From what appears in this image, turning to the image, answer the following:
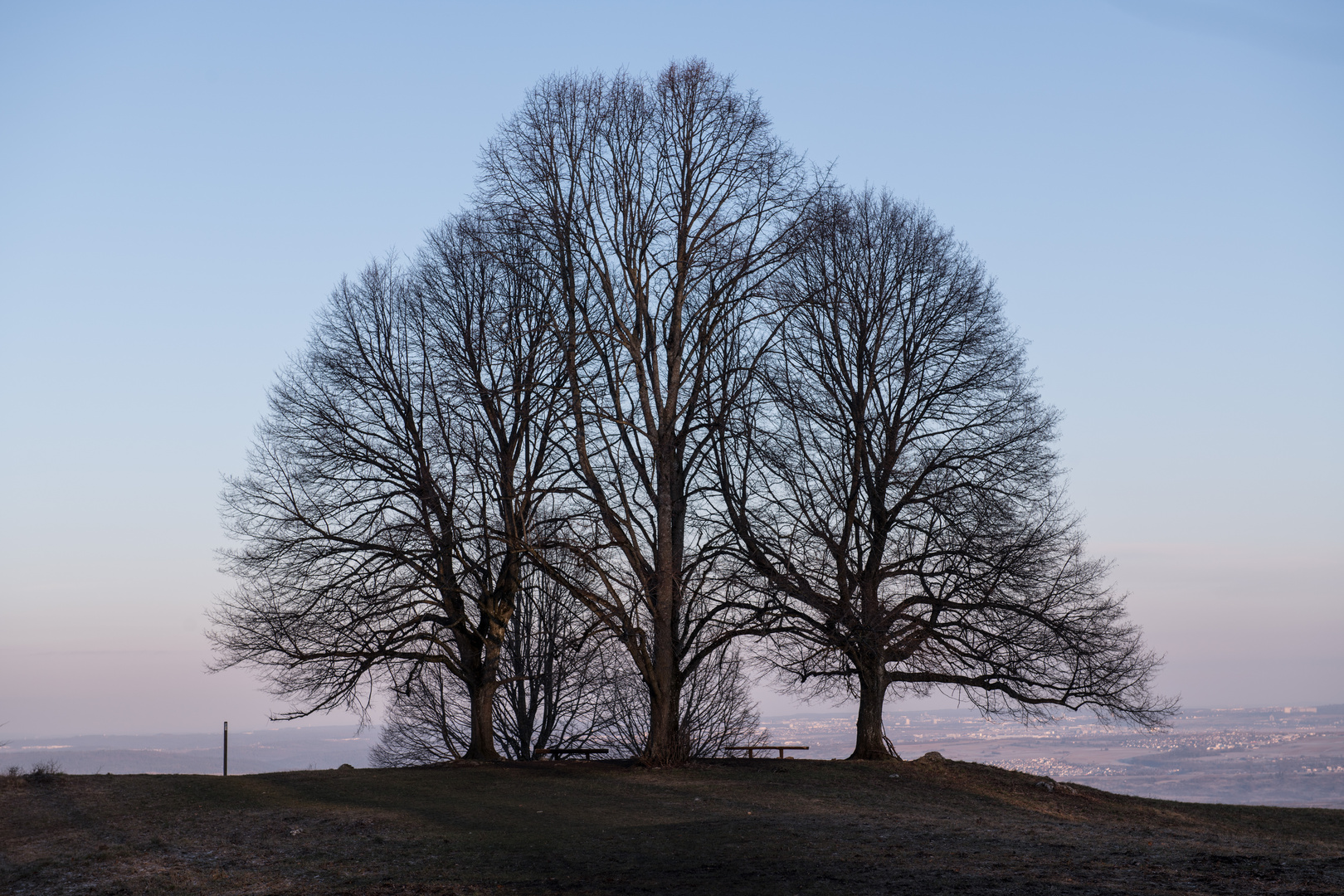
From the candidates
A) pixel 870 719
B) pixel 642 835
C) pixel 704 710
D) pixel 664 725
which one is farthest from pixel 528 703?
pixel 642 835

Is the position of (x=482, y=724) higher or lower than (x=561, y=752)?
higher

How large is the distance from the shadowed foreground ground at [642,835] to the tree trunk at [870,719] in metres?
1.12

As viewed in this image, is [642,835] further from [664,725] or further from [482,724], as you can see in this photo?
[482,724]

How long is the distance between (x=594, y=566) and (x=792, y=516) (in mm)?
5068

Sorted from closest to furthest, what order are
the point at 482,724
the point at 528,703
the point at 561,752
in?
the point at 482,724 < the point at 561,752 < the point at 528,703

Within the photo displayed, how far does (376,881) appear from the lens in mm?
11898

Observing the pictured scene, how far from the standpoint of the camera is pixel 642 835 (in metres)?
14.6

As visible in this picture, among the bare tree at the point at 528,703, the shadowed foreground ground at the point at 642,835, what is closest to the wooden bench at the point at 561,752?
the bare tree at the point at 528,703

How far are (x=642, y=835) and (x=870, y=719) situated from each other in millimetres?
10900

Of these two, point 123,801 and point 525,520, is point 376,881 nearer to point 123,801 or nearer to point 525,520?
point 123,801

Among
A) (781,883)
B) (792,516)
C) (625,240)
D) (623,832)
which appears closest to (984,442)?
(792,516)

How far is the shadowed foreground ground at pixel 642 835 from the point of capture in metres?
11.0

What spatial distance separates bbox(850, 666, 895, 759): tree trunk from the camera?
23891 mm

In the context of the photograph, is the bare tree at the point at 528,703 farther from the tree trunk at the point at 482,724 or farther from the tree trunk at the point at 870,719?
the tree trunk at the point at 870,719
